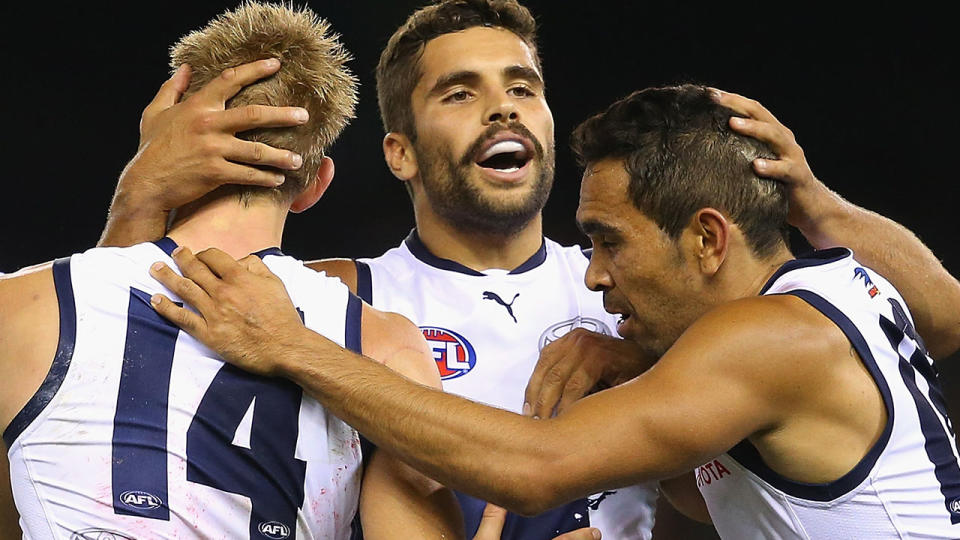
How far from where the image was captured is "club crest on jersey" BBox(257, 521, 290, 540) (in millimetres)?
1794

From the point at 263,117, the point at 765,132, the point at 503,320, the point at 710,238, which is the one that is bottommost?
the point at 503,320

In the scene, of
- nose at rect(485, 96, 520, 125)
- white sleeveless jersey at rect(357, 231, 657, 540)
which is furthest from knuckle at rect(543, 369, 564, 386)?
nose at rect(485, 96, 520, 125)

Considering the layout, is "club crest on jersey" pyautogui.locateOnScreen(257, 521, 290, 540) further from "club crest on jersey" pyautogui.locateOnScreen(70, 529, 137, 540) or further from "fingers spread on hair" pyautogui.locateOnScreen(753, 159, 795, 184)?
"fingers spread on hair" pyautogui.locateOnScreen(753, 159, 795, 184)

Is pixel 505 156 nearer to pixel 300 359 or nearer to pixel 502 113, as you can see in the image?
pixel 502 113

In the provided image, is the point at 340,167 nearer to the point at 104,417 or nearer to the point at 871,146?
the point at 871,146

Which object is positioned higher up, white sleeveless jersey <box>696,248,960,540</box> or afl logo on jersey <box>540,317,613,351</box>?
afl logo on jersey <box>540,317,613,351</box>

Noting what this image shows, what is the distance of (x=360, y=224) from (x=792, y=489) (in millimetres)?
4839

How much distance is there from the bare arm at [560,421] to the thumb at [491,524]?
321 mm

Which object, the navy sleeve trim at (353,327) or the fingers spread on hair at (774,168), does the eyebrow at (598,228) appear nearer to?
the fingers spread on hair at (774,168)

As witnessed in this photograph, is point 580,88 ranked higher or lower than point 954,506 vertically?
higher

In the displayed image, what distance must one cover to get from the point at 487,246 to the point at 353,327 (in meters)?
1.04

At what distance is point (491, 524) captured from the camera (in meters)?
2.28

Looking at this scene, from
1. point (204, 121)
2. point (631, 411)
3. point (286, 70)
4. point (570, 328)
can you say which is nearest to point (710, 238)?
point (631, 411)

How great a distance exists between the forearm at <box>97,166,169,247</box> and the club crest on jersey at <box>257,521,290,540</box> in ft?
2.69
